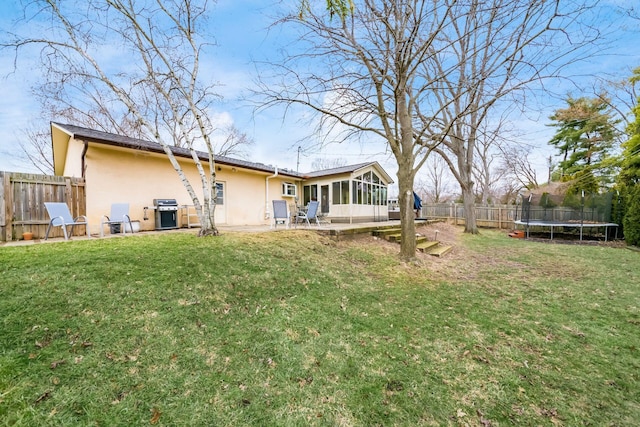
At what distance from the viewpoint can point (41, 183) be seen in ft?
19.8

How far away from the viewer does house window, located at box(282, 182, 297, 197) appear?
501 inches

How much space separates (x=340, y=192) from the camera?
41.4 ft

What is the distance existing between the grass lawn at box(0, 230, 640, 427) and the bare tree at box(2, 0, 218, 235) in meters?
2.75

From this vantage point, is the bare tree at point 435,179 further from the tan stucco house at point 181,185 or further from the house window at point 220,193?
the house window at point 220,193

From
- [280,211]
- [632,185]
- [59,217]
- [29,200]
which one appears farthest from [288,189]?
[632,185]

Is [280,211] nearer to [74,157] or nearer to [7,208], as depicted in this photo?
[7,208]

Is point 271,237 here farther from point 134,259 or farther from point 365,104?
Answer: point 365,104

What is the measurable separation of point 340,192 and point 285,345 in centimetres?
1029

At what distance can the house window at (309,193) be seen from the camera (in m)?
13.9

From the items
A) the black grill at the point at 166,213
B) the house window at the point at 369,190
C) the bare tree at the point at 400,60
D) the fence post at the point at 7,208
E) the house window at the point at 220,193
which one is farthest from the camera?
the house window at the point at 369,190

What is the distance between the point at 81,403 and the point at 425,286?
473 cm

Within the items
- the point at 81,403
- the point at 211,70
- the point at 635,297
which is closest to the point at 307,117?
the point at 211,70

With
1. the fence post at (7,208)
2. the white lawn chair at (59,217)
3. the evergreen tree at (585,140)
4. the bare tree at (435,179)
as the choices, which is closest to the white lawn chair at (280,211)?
the white lawn chair at (59,217)

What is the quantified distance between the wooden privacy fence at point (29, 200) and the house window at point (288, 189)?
301 inches
